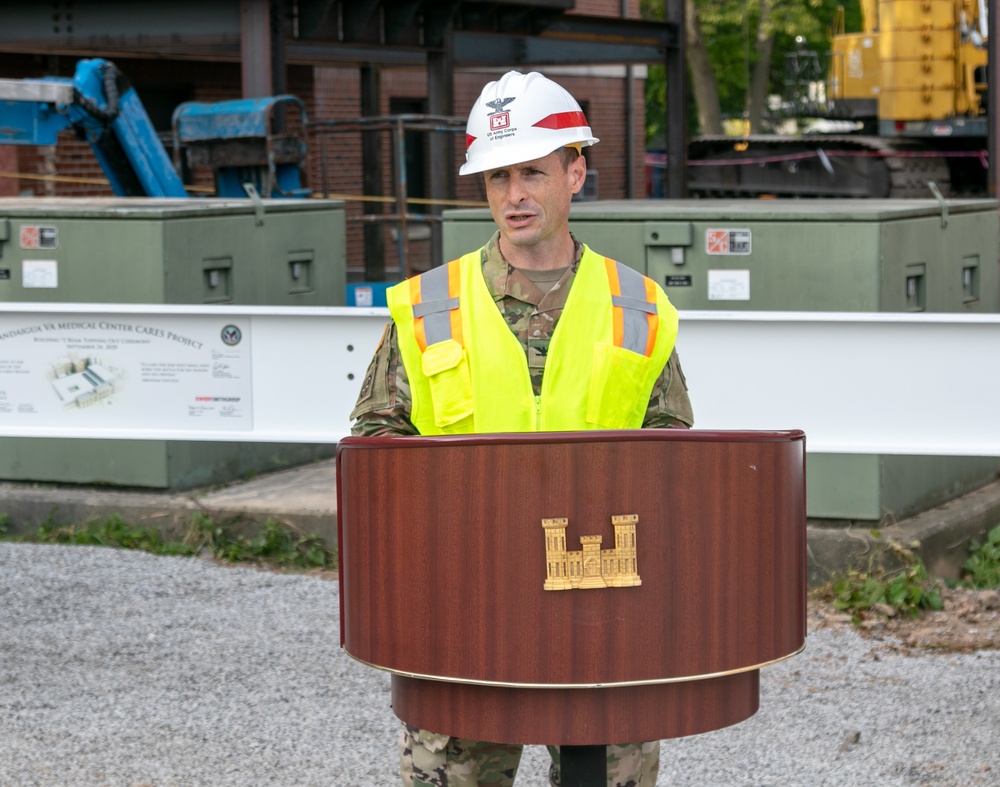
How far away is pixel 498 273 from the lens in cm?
293

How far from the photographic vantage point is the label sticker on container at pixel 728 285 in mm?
6633

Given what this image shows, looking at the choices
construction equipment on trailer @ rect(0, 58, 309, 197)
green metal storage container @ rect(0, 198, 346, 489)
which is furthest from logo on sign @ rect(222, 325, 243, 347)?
construction equipment on trailer @ rect(0, 58, 309, 197)

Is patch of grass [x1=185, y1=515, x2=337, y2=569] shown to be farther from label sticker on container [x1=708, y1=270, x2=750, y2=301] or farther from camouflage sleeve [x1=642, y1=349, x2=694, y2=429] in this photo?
camouflage sleeve [x1=642, y1=349, x2=694, y2=429]

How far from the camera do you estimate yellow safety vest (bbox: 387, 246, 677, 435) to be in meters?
2.82

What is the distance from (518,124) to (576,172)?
18 cm

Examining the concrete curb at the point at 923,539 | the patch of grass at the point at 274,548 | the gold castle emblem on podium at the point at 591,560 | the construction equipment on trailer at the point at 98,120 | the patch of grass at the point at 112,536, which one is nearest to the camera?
the gold castle emblem on podium at the point at 591,560

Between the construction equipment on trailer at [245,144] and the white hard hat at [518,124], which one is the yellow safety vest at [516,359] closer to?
the white hard hat at [518,124]

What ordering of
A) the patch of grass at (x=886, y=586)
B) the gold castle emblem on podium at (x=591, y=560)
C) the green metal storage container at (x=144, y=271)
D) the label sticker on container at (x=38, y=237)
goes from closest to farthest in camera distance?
the gold castle emblem on podium at (x=591, y=560) → the patch of grass at (x=886, y=586) → the green metal storage container at (x=144, y=271) → the label sticker on container at (x=38, y=237)

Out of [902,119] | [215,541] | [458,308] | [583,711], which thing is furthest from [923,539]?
[902,119]

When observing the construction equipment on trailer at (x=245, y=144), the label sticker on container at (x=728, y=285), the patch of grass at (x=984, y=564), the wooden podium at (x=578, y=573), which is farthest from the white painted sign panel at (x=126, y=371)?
the wooden podium at (x=578, y=573)

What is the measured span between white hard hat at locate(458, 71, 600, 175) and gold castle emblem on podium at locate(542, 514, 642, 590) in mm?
782

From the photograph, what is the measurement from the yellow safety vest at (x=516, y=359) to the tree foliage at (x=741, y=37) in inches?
1225

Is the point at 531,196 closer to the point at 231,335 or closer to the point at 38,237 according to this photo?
the point at 231,335

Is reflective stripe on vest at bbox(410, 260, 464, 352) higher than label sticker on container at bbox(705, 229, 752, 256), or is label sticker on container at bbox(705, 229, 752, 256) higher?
label sticker on container at bbox(705, 229, 752, 256)
